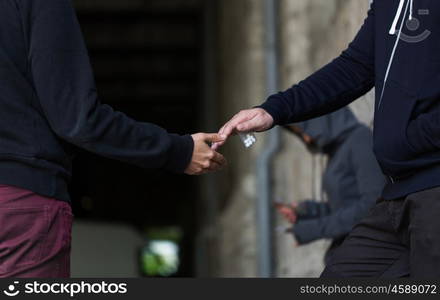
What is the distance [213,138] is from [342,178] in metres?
1.41

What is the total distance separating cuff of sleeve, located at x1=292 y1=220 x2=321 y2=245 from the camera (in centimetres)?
453

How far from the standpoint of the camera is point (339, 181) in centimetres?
442

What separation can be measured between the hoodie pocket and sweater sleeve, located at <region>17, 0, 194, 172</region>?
2.20 ft

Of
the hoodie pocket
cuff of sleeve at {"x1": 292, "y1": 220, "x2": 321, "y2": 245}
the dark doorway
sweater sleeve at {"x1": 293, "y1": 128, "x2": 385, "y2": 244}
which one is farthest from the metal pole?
the dark doorway

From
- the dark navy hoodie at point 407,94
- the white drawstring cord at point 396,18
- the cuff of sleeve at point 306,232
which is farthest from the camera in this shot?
the cuff of sleeve at point 306,232

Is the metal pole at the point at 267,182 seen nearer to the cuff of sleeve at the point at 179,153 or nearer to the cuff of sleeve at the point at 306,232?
the cuff of sleeve at the point at 306,232

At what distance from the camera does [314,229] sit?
452 centimetres

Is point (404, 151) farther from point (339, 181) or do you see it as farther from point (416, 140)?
point (339, 181)

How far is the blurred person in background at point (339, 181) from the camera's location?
4.18 m

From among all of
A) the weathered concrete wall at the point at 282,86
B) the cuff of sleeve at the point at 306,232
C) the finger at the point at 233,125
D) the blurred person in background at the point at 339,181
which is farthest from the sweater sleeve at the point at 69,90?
the weathered concrete wall at the point at 282,86

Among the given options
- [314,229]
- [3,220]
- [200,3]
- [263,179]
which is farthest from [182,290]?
[200,3]

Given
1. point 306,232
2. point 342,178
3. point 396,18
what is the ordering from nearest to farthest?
1. point 396,18
2. point 342,178
3. point 306,232

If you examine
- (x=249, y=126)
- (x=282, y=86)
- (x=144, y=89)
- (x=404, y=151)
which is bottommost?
(x=404, y=151)

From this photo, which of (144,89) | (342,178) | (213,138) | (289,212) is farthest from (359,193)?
(144,89)
